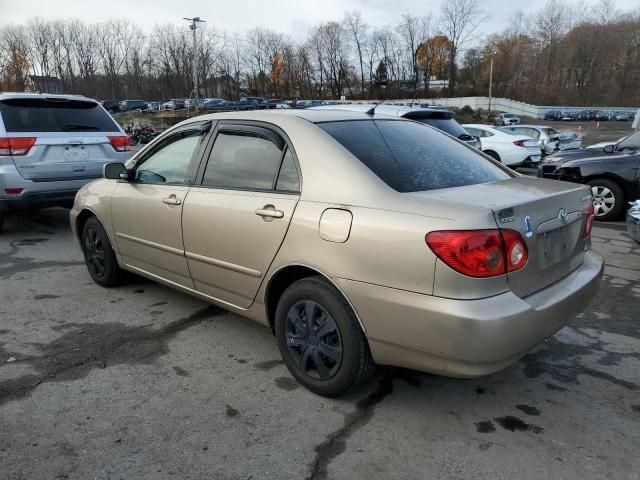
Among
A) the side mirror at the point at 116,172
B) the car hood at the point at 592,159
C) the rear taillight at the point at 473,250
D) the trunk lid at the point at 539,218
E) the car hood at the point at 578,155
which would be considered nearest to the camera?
the rear taillight at the point at 473,250

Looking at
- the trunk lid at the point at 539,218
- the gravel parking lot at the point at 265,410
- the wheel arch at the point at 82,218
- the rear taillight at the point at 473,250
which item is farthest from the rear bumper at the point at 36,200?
the rear taillight at the point at 473,250

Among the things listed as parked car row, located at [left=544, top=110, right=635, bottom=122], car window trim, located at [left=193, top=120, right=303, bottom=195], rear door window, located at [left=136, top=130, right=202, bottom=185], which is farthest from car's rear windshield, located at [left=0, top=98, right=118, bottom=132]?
parked car row, located at [left=544, top=110, right=635, bottom=122]

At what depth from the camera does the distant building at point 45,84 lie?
260 feet

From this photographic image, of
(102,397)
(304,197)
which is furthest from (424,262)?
(102,397)

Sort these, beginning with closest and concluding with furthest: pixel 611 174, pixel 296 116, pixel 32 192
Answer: pixel 296 116 → pixel 32 192 → pixel 611 174

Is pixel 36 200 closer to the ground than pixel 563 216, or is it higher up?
closer to the ground

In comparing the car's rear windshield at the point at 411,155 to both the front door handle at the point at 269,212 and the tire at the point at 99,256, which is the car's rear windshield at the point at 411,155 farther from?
the tire at the point at 99,256

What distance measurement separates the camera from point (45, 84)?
83688 mm

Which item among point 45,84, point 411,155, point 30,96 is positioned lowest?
point 411,155

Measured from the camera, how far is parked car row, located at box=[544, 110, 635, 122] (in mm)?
61066

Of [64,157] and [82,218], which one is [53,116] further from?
[82,218]

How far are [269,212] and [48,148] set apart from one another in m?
4.95

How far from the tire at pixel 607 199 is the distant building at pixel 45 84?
8843 cm

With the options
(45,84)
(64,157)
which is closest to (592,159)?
(64,157)
